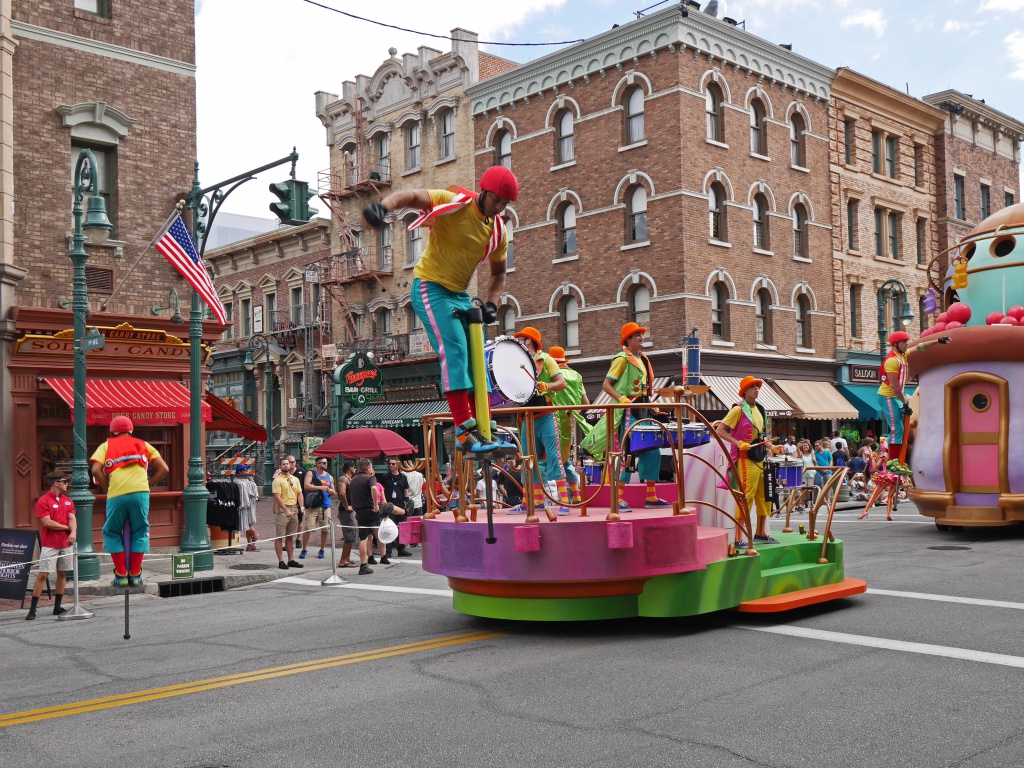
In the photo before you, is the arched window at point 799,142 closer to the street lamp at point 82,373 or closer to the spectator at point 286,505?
the spectator at point 286,505

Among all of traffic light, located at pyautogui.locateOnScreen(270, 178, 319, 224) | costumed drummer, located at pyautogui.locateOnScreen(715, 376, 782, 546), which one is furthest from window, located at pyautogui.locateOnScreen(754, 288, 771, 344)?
costumed drummer, located at pyautogui.locateOnScreen(715, 376, 782, 546)

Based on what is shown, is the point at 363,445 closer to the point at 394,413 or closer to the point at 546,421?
the point at 546,421

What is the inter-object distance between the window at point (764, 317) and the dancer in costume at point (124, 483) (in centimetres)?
2392

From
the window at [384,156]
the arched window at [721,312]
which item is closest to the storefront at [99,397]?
the arched window at [721,312]

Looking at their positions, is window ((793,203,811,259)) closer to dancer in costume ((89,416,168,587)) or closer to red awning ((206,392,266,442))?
red awning ((206,392,266,442))

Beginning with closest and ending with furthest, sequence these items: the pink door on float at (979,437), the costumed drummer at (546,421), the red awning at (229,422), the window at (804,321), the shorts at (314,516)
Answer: the costumed drummer at (546,421) → the pink door on float at (979,437) → the shorts at (314,516) → the red awning at (229,422) → the window at (804,321)

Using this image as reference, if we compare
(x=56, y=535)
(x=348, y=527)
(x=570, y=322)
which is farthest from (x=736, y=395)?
(x=56, y=535)

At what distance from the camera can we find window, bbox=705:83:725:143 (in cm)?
3144

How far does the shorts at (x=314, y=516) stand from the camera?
16781 millimetres

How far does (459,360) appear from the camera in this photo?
301 inches

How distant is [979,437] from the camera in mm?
15531

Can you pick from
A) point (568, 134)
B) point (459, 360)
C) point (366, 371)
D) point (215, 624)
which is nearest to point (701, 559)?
point (459, 360)

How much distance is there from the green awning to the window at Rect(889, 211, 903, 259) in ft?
59.3

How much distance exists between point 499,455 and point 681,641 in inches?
78.5
